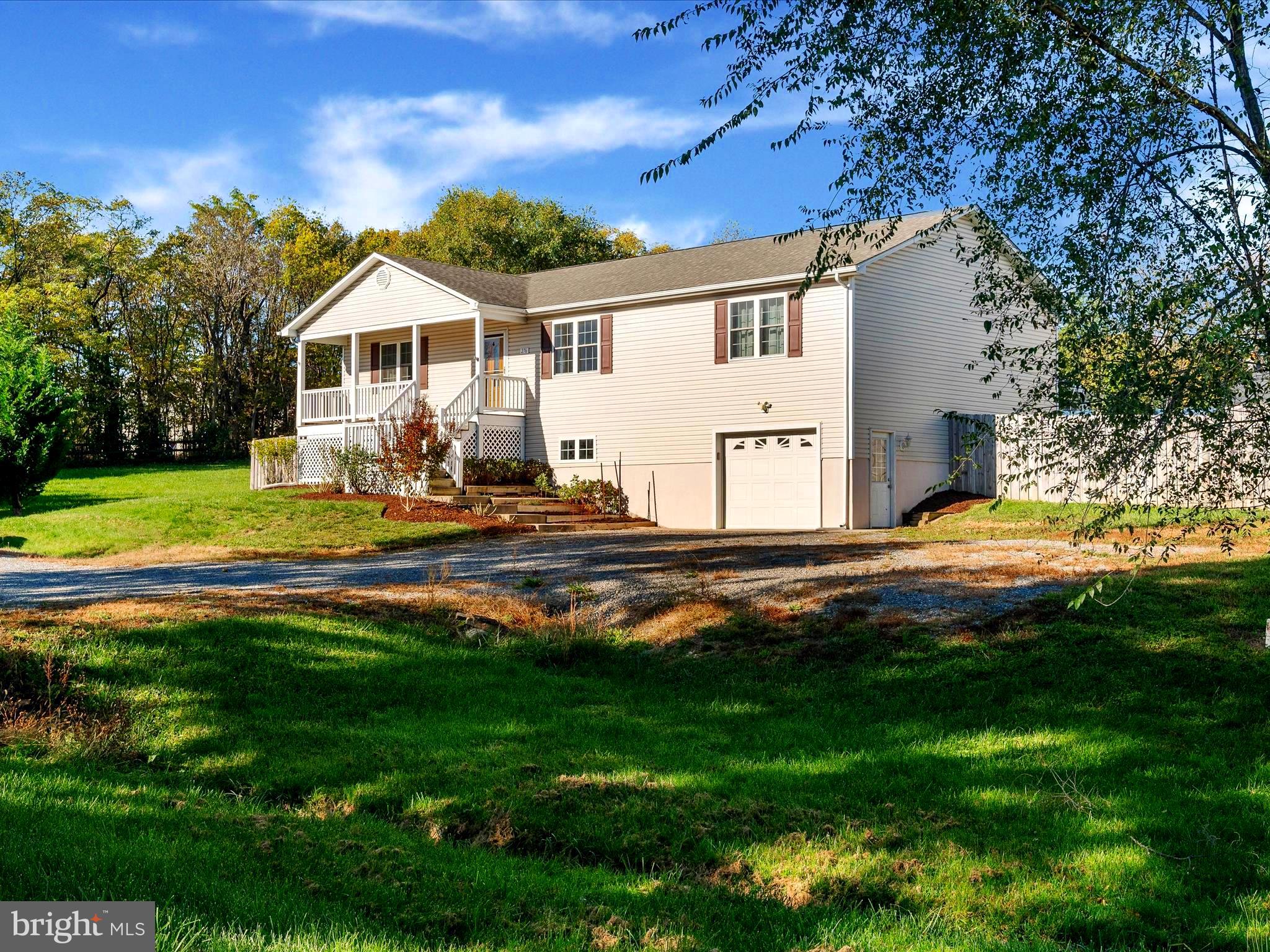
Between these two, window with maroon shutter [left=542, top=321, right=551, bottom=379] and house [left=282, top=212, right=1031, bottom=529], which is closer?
house [left=282, top=212, right=1031, bottom=529]

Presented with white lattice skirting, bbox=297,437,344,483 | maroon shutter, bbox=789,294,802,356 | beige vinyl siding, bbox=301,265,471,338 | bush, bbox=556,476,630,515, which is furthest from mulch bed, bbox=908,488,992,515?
white lattice skirting, bbox=297,437,344,483

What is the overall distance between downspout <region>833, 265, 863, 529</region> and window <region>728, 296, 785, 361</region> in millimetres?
1370

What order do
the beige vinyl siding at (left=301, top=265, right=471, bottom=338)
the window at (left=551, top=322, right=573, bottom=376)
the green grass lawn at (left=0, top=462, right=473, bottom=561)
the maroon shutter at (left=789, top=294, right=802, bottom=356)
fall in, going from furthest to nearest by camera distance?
the beige vinyl siding at (left=301, top=265, right=471, bottom=338), the window at (left=551, top=322, right=573, bottom=376), the maroon shutter at (left=789, top=294, right=802, bottom=356), the green grass lawn at (left=0, top=462, right=473, bottom=561)

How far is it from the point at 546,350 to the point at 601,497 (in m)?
4.06

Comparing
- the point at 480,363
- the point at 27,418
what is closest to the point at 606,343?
the point at 480,363

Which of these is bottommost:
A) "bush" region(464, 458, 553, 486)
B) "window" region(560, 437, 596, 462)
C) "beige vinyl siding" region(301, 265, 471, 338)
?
"bush" region(464, 458, 553, 486)

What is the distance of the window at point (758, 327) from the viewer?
22.1 metres

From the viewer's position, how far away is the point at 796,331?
21734 millimetres

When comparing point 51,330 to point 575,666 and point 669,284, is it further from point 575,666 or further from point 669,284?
point 575,666

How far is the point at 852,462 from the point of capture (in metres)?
21.2

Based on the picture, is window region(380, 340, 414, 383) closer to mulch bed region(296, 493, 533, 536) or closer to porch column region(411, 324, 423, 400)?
porch column region(411, 324, 423, 400)

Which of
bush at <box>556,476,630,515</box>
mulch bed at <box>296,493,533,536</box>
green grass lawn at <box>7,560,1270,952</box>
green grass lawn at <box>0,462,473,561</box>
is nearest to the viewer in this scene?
green grass lawn at <box>7,560,1270,952</box>

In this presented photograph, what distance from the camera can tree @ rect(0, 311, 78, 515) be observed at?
22.4 m

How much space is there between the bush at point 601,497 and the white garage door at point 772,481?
2.53 meters
